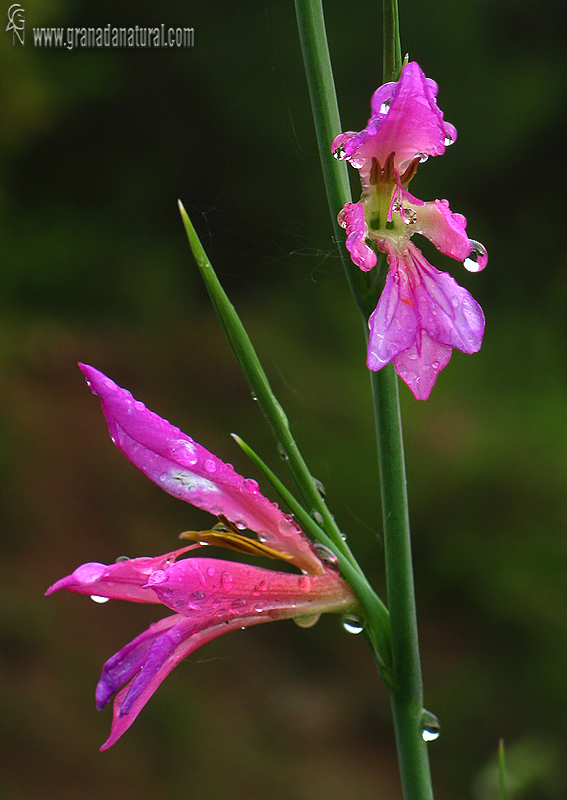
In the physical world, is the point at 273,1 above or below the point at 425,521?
above

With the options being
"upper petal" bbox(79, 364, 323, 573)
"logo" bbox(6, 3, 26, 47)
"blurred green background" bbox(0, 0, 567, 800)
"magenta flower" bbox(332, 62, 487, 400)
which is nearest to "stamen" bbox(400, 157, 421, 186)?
"magenta flower" bbox(332, 62, 487, 400)

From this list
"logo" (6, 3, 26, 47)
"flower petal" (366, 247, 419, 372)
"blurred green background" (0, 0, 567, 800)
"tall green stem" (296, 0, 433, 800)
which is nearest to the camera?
"flower petal" (366, 247, 419, 372)

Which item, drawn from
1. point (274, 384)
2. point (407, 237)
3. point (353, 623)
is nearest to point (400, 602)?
point (353, 623)

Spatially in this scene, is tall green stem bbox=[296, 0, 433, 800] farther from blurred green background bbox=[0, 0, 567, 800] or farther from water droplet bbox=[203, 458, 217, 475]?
blurred green background bbox=[0, 0, 567, 800]

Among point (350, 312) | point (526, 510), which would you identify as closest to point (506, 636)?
point (526, 510)

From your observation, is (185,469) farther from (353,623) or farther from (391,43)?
(391,43)

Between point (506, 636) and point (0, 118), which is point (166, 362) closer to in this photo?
point (0, 118)
